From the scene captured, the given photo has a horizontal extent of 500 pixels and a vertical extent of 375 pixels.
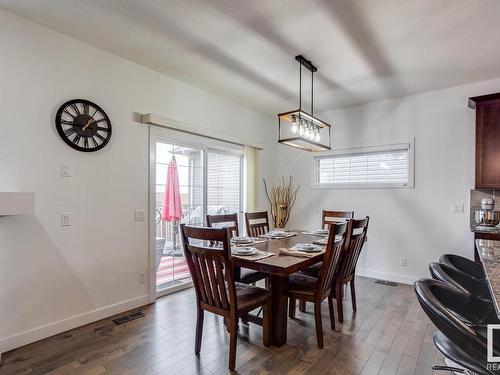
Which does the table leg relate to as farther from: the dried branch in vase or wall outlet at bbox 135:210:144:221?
the dried branch in vase

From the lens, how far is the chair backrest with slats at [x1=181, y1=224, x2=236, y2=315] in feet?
6.54

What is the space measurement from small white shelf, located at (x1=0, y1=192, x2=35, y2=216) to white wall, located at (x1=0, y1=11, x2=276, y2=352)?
25cm

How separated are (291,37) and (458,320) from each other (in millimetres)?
2447

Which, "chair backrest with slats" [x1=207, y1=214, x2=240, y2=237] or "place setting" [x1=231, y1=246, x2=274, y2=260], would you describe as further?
"chair backrest with slats" [x1=207, y1=214, x2=240, y2=237]

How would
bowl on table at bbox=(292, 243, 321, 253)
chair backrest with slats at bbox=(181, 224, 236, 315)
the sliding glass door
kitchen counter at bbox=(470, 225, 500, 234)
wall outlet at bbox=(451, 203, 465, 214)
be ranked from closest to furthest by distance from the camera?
1. chair backrest with slats at bbox=(181, 224, 236, 315)
2. bowl on table at bbox=(292, 243, 321, 253)
3. kitchen counter at bbox=(470, 225, 500, 234)
4. the sliding glass door
5. wall outlet at bbox=(451, 203, 465, 214)

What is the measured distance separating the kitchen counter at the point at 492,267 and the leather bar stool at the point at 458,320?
135mm

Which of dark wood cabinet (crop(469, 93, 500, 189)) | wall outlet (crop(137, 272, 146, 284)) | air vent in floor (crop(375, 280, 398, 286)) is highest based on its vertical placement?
dark wood cabinet (crop(469, 93, 500, 189))

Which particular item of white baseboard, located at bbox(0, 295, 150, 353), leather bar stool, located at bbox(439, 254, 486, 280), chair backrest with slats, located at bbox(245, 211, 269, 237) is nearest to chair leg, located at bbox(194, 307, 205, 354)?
white baseboard, located at bbox(0, 295, 150, 353)

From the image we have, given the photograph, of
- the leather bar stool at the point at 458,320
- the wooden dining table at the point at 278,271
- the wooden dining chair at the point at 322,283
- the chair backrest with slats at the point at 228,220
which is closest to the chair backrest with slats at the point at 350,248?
the wooden dining chair at the point at 322,283

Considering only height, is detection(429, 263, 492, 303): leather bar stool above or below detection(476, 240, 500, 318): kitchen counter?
below

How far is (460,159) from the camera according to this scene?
3.77 meters

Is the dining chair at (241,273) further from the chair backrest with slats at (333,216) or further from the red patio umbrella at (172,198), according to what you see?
the chair backrest with slats at (333,216)

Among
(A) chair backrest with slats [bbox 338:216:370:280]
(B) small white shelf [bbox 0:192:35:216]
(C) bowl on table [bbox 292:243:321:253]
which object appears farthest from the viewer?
(A) chair backrest with slats [bbox 338:216:370:280]

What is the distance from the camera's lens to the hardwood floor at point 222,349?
2.08m
